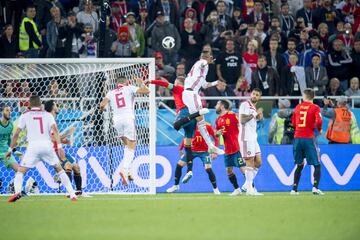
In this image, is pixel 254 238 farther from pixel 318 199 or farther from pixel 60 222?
pixel 318 199

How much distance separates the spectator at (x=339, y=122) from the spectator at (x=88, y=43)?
6.13 meters

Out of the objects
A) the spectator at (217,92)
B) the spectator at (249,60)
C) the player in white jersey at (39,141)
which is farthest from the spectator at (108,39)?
the player in white jersey at (39,141)

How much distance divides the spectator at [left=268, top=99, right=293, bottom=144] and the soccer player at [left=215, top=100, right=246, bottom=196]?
9.67 feet

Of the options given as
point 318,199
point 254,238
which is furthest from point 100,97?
point 254,238

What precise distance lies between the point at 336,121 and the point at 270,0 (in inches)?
211

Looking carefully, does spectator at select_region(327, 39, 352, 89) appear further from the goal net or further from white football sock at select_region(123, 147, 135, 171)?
white football sock at select_region(123, 147, 135, 171)

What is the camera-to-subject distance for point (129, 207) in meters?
15.5

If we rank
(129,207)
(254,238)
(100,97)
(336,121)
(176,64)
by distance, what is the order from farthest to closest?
(176,64), (336,121), (100,97), (129,207), (254,238)

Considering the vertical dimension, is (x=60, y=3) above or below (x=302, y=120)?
above

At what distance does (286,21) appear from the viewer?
2681 centimetres

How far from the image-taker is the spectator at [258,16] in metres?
26.4

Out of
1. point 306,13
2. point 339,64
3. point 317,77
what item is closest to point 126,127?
point 317,77

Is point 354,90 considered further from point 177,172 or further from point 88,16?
point 88,16

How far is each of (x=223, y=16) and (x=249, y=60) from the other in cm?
177
